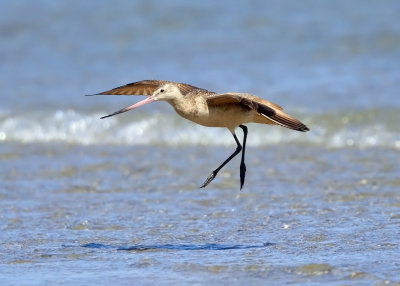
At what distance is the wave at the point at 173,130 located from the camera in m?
9.94

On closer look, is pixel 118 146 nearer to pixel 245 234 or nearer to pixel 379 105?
pixel 379 105

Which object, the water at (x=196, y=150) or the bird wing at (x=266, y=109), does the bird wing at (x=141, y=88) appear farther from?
the water at (x=196, y=150)

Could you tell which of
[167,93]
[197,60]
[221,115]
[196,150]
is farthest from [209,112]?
[197,60]

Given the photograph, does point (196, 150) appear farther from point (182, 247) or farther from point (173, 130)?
point (182, 247)

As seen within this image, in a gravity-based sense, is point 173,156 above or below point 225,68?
below

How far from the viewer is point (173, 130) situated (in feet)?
34.6

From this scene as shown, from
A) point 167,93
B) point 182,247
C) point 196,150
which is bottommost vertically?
point 182,247

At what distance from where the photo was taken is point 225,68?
13.3 m

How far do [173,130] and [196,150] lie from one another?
2.95ft

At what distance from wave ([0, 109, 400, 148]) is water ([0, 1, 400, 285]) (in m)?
0.03

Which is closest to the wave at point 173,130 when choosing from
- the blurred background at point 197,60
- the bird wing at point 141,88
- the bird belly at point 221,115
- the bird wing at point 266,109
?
the blurred background at point 197,60

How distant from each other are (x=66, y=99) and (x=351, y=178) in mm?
5469


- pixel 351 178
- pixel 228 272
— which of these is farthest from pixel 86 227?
pixel 351 178

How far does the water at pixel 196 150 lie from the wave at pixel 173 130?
3 cm
